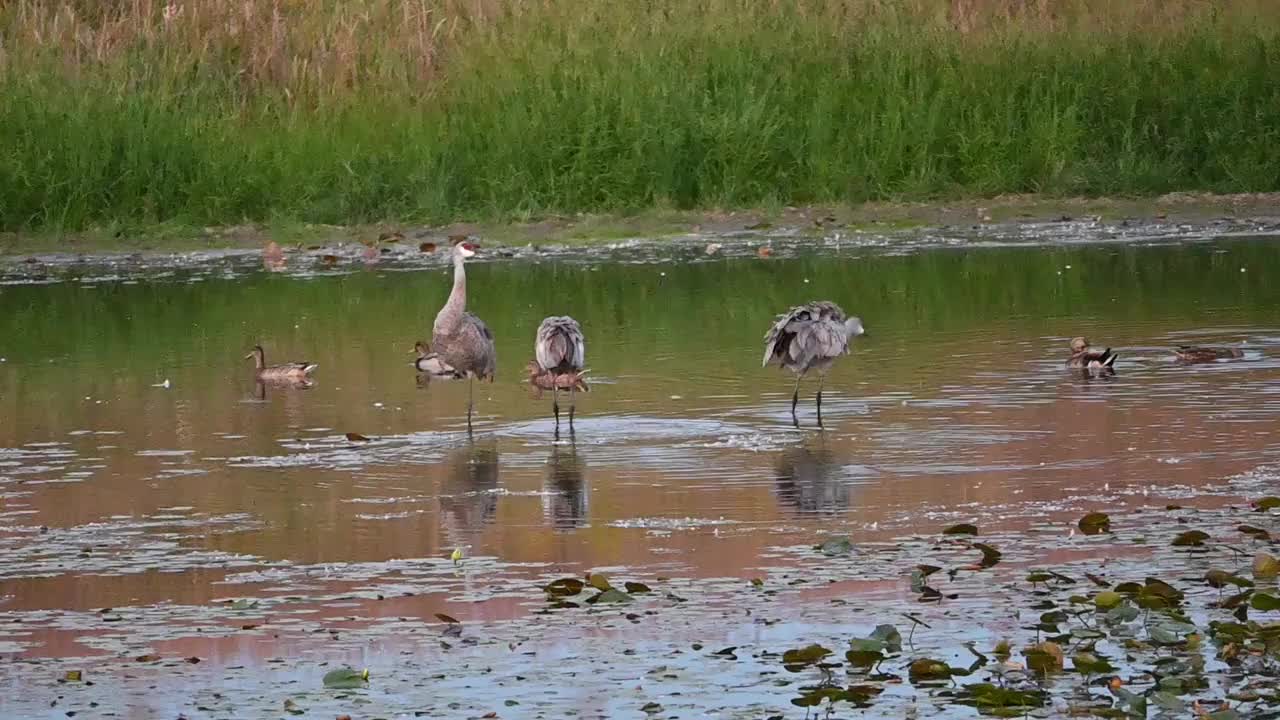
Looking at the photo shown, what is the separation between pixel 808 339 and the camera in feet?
39.6

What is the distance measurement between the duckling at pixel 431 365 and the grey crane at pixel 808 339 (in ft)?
6.49

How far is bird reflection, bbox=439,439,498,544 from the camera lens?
9281mm

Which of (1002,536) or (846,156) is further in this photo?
(846,156)

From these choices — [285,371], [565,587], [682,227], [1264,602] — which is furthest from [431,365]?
[682,227]

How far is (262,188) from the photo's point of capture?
2175cm

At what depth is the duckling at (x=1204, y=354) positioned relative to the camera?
13135 mm

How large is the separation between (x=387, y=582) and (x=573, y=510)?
4.80 feet

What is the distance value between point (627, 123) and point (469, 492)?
40.1 ft

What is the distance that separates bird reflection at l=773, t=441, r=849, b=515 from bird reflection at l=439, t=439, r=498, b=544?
1.30m

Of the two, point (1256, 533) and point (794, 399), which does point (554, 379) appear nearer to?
point (794, 399)

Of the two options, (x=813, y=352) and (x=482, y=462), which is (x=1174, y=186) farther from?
(x=482, y=462)

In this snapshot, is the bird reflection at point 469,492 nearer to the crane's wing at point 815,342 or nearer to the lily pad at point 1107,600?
the crane's wing at point 815,342

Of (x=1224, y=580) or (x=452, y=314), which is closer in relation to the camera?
(x=1224, y=580)

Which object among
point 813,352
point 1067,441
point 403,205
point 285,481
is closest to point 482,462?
point 285,481
